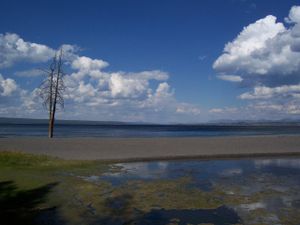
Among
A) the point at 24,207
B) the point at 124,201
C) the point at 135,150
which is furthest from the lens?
the point at 135,150

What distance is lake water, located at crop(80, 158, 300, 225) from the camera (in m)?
11.5

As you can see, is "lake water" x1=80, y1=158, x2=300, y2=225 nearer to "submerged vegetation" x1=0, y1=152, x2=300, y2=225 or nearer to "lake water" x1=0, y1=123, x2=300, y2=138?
"submerged vegetation" x1=0, y1=152, x2=300, y2=225

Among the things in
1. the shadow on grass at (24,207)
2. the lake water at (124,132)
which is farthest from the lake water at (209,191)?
the lake water at (124,132)

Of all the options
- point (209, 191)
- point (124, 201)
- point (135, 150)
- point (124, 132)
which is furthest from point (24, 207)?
point (124, 132)

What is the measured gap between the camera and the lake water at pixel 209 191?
11531 millimetres

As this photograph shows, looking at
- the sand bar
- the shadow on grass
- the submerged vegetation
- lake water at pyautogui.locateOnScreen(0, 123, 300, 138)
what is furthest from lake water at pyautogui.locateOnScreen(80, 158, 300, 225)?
lake water at pyautogui.locateOnScreen(0, 123, 300, 138)

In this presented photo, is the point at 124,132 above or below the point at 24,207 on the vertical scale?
above

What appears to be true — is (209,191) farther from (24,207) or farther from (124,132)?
(124,132)

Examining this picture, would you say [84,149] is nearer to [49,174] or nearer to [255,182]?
[49,174]

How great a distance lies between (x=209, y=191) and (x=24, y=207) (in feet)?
24.5

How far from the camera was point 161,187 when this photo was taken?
53.7 ft

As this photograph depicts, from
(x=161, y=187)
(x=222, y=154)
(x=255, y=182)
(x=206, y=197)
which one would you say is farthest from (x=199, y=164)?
(x=206, y=197)

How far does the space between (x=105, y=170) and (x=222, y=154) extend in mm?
11706

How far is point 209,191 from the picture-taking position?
15578 mm
